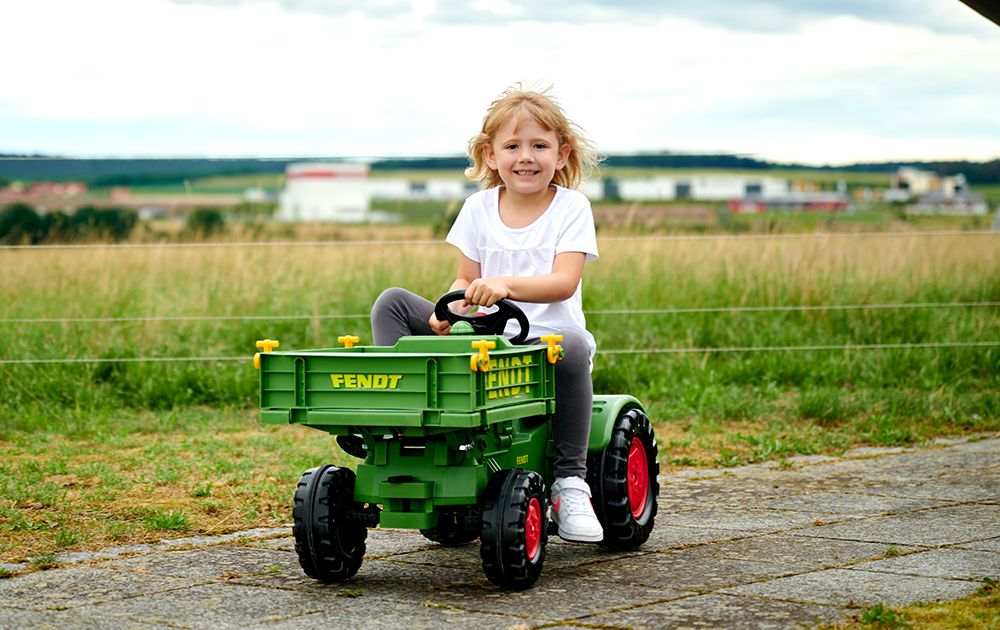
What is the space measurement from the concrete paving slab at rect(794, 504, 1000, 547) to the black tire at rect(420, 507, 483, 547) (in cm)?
114

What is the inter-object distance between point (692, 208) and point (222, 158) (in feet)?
10.9

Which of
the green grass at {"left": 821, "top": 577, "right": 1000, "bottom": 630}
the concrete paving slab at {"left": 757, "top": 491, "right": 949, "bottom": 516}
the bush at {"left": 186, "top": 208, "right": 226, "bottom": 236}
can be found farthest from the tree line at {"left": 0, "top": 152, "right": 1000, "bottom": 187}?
the green grass at {"left": 821, "top": 577, "right": 1000, "bottom": 630}

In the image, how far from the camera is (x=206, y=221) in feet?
30.9

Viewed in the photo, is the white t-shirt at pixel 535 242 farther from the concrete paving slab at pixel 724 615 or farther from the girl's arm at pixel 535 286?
the concrete paving slab at pixel 724 615

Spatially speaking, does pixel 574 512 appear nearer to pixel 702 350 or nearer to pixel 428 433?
pixel 428 433

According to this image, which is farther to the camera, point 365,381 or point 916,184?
point 916,184

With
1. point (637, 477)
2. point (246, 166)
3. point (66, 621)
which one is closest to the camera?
point (66, 621)

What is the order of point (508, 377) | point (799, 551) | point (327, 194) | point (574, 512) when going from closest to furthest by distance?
point (508, 377) < point (574, 512) < point (799, 551) < point (327, 194)

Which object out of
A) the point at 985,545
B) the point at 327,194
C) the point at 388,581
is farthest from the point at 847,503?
the point at 327,194

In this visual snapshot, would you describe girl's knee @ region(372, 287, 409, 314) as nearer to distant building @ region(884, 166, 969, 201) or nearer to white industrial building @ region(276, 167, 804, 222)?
white industrial building @ region(276, 167, 804, 222)

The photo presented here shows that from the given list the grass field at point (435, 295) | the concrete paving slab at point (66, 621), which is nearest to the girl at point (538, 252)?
the concrete paving slab at point (66, 621)

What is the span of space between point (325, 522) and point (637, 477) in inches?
49.6

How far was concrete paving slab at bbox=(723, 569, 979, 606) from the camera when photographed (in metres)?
3.57

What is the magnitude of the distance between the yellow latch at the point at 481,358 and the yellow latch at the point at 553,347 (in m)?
0.38
